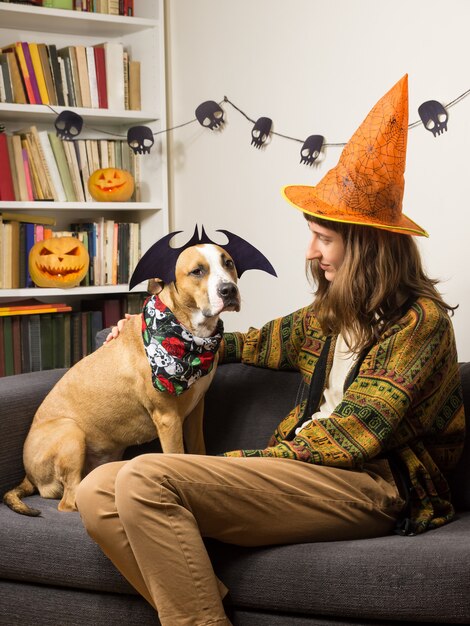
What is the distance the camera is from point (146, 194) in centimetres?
384

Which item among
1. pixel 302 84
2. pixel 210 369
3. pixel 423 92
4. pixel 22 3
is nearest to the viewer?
pixel 210 369

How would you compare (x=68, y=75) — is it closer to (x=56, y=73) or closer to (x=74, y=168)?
(x=56, y=73)

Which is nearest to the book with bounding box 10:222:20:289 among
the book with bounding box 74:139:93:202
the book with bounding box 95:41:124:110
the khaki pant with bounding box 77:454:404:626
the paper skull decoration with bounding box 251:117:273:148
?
the book with bounding box 74:139:93:202

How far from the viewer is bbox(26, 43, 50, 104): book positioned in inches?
139

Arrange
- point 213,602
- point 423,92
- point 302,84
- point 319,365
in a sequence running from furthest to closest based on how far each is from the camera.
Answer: point 302,84 < point 423,92 < point 319,365 < point 213,602

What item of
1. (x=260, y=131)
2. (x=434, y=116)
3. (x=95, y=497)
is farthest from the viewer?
(x=260, y=131)

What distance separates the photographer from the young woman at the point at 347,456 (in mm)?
1657

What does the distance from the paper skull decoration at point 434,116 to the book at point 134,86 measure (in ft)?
5.25

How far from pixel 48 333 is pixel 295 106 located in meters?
1.44

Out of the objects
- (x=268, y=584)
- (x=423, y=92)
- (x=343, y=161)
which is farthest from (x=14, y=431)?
(x=423, y=92)

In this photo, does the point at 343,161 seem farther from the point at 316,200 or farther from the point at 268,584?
the point at 268,584

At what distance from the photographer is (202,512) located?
1704mm

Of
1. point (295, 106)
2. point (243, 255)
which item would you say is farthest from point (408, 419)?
point (295, 106)

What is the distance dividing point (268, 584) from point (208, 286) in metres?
0.80
